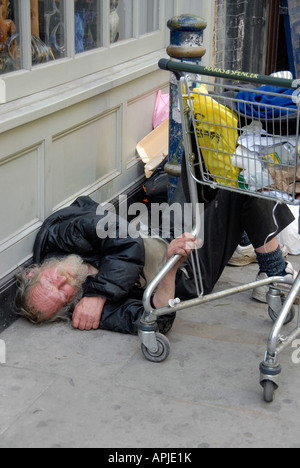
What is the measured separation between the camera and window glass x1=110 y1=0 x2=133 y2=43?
518 centimetres

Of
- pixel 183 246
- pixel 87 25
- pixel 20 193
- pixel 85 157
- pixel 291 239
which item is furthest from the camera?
pixel 291 239

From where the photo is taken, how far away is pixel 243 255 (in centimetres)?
483

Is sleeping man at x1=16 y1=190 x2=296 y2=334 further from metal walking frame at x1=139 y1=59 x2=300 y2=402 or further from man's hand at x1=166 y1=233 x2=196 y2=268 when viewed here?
metal walking frame at x1=139 y1=59 x2=300 y2=402

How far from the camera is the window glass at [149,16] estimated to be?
571 cm

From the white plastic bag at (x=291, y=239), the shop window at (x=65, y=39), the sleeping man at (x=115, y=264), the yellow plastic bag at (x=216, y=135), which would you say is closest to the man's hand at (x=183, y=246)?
the sleeping man at (x=115, y=264)

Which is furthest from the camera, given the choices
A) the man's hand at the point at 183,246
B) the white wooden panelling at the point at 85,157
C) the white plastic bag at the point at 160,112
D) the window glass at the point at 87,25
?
the white plastic bag at the point at 160,112

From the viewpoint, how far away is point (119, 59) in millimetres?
5188

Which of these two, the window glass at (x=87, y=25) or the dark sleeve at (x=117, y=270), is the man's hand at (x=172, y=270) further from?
the window glass at (x=87, y=25)

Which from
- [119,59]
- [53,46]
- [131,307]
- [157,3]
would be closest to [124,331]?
[131,307]

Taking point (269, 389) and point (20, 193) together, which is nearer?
point (269, 389)

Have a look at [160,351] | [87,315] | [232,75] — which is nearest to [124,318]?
[87,315]

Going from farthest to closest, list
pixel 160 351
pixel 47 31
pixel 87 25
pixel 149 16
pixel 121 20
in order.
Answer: pixel 149 16 → pixel 121 20 → pixel 87 25 → pixel 47 31 → pixel 160 351

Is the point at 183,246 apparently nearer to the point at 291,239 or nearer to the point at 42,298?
the point at 42,298

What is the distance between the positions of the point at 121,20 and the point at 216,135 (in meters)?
2.30
